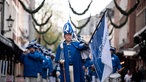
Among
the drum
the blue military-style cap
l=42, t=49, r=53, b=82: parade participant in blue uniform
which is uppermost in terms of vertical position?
the blue military-style cap

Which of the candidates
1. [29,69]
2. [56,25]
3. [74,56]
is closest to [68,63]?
[74,56]

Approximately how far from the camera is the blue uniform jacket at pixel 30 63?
73.9 feet

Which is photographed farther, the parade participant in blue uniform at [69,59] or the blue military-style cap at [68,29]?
the parade participant in blue uniform at [69,59]

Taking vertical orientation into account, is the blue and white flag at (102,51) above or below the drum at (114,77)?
above

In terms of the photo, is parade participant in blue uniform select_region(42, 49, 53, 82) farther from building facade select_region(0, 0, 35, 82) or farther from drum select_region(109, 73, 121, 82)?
drum select_region(109, 73, 121, 82)

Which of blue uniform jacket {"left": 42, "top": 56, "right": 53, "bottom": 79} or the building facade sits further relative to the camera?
blue uniform jacket {"left": 42, "top": 56, "right": 53, "bottom": 79}

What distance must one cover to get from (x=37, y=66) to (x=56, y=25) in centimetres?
6767

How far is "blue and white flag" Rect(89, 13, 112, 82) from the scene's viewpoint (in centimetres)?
1334

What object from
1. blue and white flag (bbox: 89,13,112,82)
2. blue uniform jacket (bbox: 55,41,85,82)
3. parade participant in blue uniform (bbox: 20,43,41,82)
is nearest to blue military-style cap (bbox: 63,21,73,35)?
blue uniform jacket (bbox: 55,41,85,82)

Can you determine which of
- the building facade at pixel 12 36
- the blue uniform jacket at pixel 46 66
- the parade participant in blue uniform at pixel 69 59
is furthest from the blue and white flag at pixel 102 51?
the blue uniform jacket at pixel 46 66

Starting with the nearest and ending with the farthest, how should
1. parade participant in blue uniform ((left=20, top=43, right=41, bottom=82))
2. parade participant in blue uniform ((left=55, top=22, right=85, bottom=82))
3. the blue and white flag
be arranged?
Result: the blue and white flag < parade participant in blue uniform ((left=55, top=22, right=85, bottom=82)) < parade participant in blue uniform ((left=20, top=43, right=41, bottom=82))

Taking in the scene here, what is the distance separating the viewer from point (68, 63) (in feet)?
55.3

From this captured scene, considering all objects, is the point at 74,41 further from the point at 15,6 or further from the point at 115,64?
the point at 15,6

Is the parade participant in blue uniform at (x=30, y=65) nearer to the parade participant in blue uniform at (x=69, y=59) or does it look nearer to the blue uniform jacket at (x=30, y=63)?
the blue uniform jacket at (x=30, y=63)
